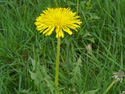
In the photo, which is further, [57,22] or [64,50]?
[64,50]

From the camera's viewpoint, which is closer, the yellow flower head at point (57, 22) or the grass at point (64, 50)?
the yellow flower head at point (57, 22)

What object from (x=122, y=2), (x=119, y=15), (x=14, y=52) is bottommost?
(x=14, y=52)

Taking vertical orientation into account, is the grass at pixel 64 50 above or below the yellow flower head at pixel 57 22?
below

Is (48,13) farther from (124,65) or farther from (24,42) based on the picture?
(124,65)

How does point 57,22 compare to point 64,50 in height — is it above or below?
above

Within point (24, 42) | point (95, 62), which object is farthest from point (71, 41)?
point (24, 42)

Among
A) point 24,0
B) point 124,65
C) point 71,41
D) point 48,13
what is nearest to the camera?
point 48,13

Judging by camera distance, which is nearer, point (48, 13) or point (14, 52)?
point (48, 13)

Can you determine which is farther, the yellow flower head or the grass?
the grass
